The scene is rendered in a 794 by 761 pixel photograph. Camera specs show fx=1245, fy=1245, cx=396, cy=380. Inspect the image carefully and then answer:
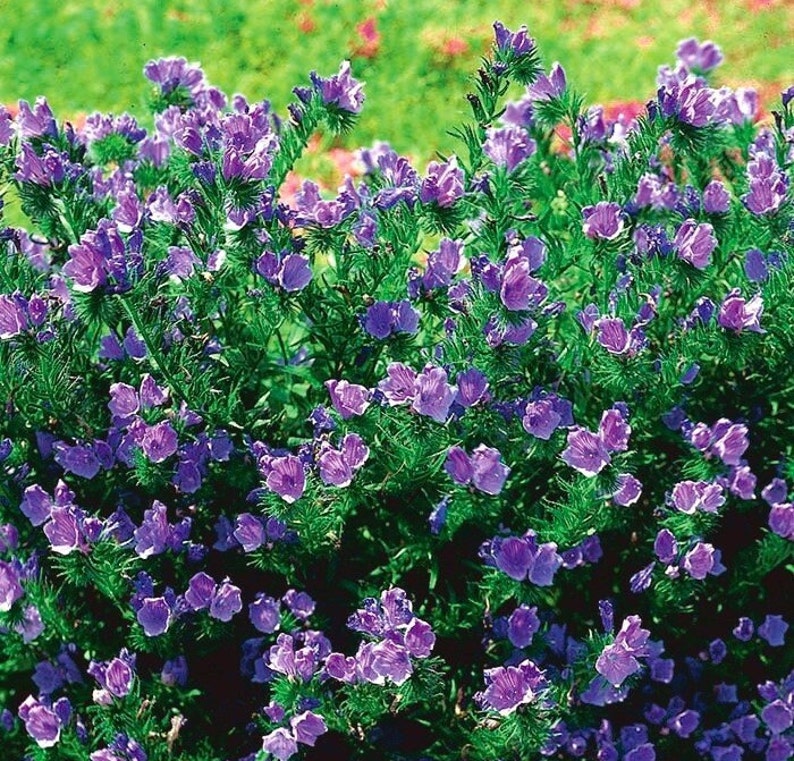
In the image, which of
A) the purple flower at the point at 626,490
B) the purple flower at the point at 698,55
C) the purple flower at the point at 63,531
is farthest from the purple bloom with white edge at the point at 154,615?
the purple flower at the point at 698,55

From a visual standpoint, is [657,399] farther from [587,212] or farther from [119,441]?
[119,441]

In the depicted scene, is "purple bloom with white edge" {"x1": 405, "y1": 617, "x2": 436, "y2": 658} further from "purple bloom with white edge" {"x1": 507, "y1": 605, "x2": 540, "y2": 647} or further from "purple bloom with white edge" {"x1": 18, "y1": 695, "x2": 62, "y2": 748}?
"purple bloom with white edge" {"x1": 18, "y1": 695, "x2": 62, "y2": 748}

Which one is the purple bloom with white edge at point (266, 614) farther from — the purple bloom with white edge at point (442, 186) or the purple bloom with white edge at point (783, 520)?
the purple bloom with white edge at point (783, 520)

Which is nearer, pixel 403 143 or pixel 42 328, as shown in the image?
pixel 42 328

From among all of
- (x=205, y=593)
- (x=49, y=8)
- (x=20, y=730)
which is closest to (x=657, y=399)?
(x=205, y=593)

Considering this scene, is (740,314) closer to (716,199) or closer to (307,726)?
(716,199)

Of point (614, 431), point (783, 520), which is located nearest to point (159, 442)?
point (614, 431)
